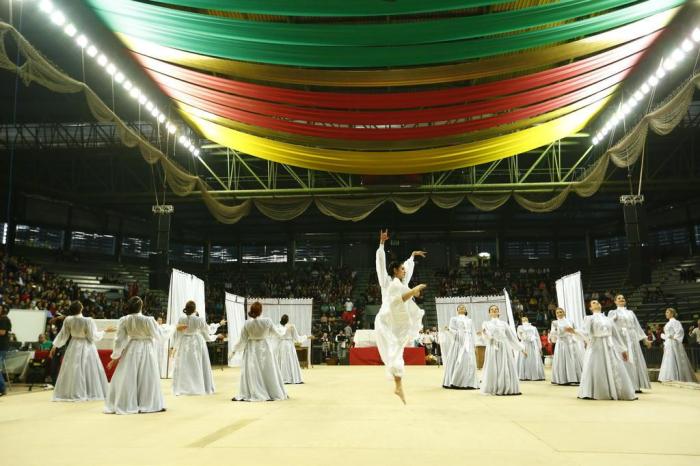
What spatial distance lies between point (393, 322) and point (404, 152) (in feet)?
19.6

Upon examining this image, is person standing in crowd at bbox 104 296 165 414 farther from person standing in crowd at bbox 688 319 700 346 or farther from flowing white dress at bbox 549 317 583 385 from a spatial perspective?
person standing in crowd at bbox 688 319 700 346

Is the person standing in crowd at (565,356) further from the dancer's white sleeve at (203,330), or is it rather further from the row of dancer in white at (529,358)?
the dancer's white sleeve at (203,330)

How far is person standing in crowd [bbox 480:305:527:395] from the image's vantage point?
862 cm

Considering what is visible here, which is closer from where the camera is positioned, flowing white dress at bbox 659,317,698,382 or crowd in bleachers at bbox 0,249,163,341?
flowing white dress at bbox 659,317,698,382

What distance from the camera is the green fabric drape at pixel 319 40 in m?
7.04

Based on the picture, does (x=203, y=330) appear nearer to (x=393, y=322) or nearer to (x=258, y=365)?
(x=258, y=365)

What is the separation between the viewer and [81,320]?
27.4 feet

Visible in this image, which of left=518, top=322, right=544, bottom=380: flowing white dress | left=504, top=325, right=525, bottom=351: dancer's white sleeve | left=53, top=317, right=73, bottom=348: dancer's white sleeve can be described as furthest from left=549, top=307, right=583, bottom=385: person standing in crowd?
left=53, top=317, right=73, bottom=348: dancer's white sleeve

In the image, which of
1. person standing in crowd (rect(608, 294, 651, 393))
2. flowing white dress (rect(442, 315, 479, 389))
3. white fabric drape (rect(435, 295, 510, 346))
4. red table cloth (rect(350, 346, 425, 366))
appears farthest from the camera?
red table cloth (rect(350, 346, 425, 366))

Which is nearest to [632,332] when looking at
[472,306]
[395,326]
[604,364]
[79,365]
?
[604,364]

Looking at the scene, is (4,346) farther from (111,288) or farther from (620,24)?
(111,288)

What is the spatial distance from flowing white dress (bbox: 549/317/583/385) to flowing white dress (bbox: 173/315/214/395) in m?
6.43

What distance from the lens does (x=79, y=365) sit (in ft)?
27.0

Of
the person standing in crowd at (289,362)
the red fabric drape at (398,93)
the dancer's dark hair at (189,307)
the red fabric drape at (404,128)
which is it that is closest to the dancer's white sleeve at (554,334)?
the red fabric drape at (404,128)
